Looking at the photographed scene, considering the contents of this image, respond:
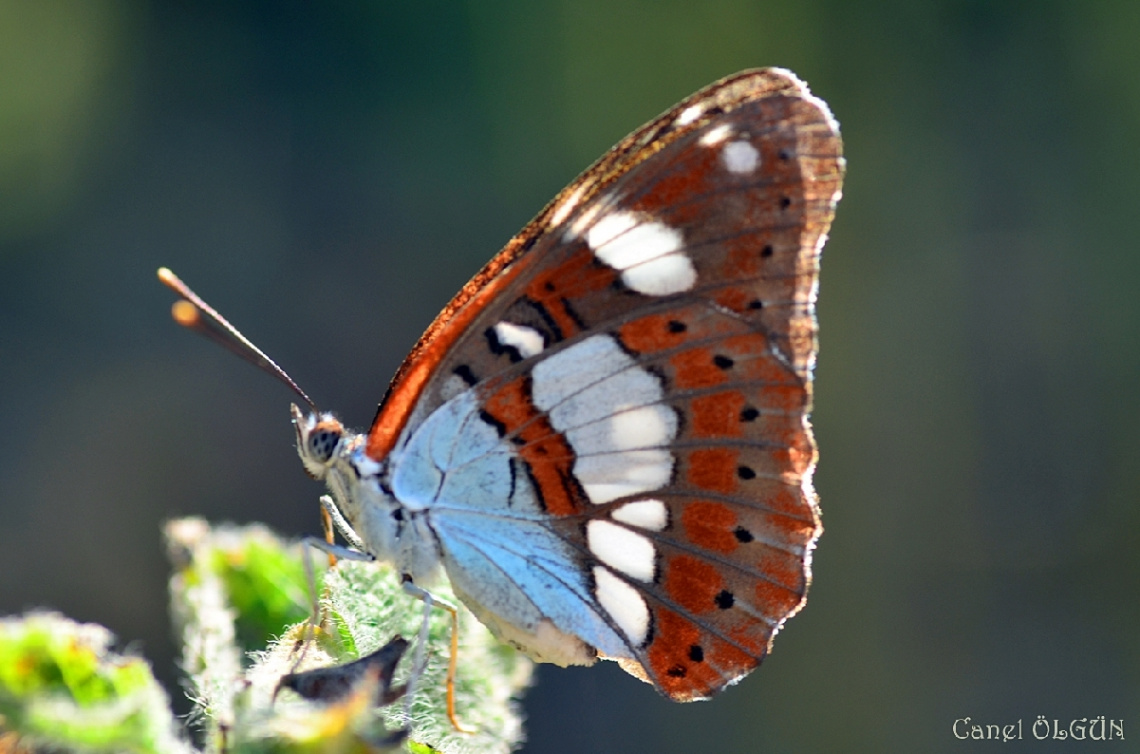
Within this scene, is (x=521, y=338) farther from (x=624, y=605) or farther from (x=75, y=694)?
(x=75, y=694)

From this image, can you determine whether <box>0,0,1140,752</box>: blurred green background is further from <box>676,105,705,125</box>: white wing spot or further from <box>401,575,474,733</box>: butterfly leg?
<box>676,105,705,125</box>: white wing spot

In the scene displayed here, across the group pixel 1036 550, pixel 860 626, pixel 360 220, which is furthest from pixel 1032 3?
pixel 360 220

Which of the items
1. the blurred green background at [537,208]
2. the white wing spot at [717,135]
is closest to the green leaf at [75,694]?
the white wing spot at [717,135]

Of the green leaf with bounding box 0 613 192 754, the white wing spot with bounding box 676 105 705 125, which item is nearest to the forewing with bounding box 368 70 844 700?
the white wing spot with bounding box 676 105 705 125

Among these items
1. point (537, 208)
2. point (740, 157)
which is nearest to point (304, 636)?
point (740, 157)

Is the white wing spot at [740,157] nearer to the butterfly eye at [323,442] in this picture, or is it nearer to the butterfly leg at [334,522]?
the butterfly eye at [323,442]

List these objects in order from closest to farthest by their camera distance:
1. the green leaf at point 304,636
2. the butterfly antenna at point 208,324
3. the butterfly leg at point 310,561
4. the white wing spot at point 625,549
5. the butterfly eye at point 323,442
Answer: the green leaf at point 304,636 < the butterfly leg at point 310,561 < the butterfly antenna at point 208,324 < the butterfly eye at point 323,442 < the white wing spot at point 625,549

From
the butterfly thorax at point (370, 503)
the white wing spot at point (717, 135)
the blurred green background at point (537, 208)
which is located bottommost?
the butterfly thorax at point (370, 503)

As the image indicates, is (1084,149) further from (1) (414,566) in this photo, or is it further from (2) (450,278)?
(1) (414,566)
